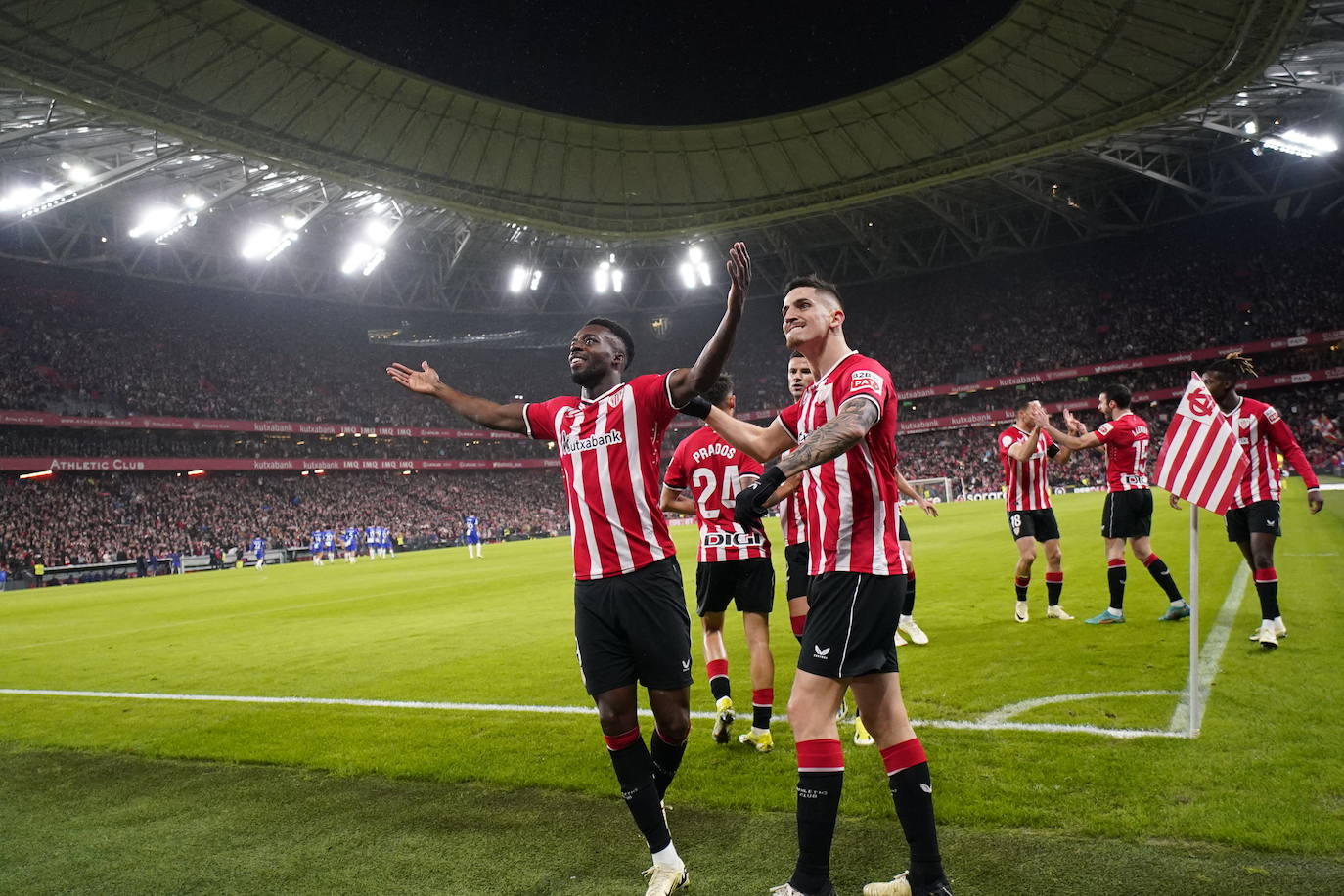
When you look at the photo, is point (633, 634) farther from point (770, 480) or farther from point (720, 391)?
point (720, 391)

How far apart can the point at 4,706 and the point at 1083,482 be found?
4946cm

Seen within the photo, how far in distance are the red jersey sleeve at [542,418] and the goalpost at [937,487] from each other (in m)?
45.8

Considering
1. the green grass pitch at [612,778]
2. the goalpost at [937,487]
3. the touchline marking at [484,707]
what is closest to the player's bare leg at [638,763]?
the green grass pitch at [612,778]

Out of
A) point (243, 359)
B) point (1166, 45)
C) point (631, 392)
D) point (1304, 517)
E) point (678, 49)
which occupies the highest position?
point (678, 49)

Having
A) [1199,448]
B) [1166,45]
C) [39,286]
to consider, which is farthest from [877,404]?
[39,286]

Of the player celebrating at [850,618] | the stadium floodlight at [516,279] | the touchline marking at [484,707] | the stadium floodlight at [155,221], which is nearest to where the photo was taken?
the player celebrating at [850,618]

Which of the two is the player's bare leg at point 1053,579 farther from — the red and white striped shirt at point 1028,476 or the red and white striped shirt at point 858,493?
the red and white striped shirt at point 858,493

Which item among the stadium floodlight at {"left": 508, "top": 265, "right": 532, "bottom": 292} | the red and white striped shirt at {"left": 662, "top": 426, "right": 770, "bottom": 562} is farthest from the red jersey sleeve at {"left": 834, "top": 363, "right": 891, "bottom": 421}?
the stadium floodlight at {"left": 508, "top": 265, "right": 532, "bottom": 292}

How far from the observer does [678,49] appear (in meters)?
34.8

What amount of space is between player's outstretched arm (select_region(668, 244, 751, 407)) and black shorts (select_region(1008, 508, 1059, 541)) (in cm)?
743

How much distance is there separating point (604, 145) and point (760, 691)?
38374 millimetres

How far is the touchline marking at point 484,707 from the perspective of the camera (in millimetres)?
5344

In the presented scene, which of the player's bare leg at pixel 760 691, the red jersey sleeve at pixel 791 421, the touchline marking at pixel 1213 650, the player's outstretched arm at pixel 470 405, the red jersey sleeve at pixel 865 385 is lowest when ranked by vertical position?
the touchline marking at pixel 1213 650

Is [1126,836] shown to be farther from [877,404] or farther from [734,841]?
[877,404]
